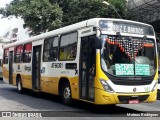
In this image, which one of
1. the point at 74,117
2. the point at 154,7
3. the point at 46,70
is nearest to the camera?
the point at 74,117

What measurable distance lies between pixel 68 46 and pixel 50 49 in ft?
6.01

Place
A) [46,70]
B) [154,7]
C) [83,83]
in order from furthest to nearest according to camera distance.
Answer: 1. [154,7]
2. [46,70]
3. [83,83]

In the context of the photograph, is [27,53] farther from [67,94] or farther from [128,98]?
[128,98]

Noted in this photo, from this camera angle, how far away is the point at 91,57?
11.4 meters

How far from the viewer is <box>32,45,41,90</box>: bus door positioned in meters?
16.3

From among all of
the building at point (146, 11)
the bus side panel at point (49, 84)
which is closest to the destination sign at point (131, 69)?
the bus side panel at point (49, 84)

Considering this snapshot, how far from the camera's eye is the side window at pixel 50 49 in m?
14.4

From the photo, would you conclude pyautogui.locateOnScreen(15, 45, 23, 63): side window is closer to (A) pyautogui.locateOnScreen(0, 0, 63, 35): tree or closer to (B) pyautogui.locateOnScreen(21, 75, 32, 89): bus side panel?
(B) pyautogui.locateOnScreen(21, 75, 32, 89): bus side panel

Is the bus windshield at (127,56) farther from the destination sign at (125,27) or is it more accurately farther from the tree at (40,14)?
the tree at (40,14)

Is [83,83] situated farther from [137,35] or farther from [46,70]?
[46,70]

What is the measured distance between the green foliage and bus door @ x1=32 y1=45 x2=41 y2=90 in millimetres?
14237

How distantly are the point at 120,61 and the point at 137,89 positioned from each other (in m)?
1.03

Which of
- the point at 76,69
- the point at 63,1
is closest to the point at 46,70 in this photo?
the point at 76,69

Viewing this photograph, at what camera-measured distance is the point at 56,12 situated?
31875 millimetres
